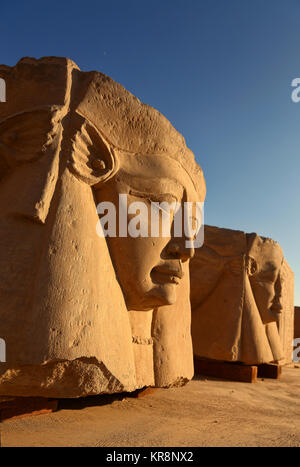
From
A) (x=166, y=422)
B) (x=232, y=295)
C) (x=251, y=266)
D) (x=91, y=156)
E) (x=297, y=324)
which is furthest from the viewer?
(x=297, y=324)

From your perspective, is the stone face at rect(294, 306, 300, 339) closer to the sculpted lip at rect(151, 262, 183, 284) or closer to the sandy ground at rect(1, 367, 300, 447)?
the sandy ground at rect(1, 367, 300, 447)

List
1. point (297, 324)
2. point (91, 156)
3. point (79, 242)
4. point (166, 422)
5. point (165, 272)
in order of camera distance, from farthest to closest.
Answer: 1. point (297, 324)
2. point (165, 272)
3. point (166, 422)
4. point (91, 156)
5. point (79, 242)

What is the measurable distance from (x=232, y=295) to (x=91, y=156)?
3451mm

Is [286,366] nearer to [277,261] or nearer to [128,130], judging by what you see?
[277,261]

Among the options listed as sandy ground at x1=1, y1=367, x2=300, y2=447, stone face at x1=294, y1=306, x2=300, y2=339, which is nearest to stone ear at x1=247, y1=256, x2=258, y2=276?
sandy ground at x1=1, y1=367, x2=300, y2=447

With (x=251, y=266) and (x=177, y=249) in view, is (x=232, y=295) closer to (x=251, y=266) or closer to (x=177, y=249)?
(x=251, y=266)

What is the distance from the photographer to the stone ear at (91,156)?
92.7 inches

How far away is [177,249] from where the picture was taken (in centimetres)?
275

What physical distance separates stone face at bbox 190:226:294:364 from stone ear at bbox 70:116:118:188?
318cm

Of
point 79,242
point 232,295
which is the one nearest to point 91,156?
point 79,242

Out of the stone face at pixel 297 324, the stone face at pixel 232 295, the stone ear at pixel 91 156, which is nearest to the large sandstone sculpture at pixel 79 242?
the stone ear at pixel 91 156

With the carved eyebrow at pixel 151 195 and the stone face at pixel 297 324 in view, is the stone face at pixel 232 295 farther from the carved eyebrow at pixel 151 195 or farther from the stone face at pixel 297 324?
the stone face at pixel 297 324

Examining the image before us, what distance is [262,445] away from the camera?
7.17 ft

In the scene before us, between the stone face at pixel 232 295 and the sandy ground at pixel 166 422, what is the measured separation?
1265mm
